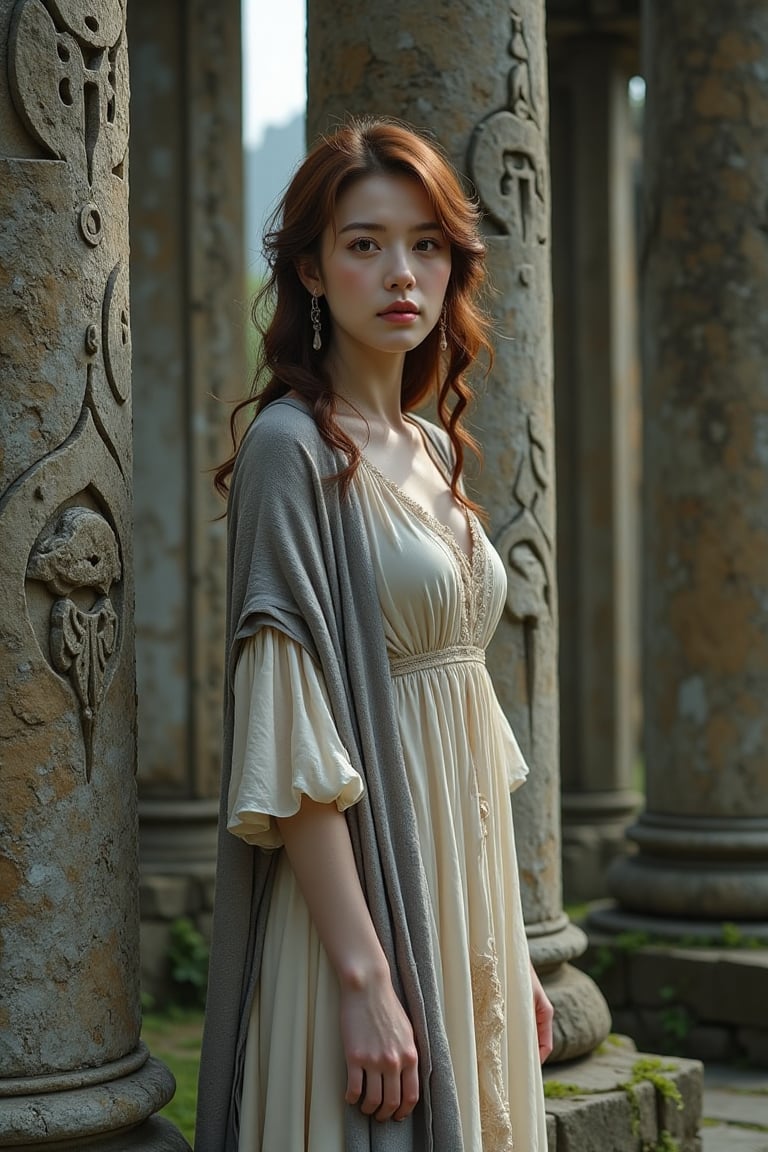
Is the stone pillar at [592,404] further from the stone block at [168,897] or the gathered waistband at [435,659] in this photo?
the gathered waistband at [435,659]

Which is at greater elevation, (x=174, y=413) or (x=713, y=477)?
(x=174, y=413)

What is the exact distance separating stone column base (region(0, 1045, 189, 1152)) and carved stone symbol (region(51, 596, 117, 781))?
0.47 m

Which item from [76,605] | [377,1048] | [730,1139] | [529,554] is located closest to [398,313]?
[76,605]

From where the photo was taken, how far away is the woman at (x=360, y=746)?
2355mm

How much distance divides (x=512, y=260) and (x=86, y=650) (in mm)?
1725

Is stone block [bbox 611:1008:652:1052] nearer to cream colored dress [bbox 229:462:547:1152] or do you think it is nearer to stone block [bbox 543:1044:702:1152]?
stone block [bbox 543:1044:702:1152]

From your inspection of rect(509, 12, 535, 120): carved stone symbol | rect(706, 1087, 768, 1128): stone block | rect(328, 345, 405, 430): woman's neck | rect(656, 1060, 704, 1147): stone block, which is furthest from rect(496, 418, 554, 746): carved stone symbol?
rect(706, 1087, 768, 1128): stone block

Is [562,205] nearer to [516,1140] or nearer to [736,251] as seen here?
[736,251]

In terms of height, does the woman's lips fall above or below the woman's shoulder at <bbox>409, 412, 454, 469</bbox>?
above

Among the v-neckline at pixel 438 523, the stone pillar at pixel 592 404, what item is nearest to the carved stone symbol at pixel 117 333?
the v-neckline at pixel 438 523

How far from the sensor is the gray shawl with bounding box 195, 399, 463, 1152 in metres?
2.38

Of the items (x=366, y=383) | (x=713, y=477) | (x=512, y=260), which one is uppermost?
(x=512, y=260)

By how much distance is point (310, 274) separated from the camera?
2.65 metres

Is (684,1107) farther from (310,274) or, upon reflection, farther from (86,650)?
(310,274)
